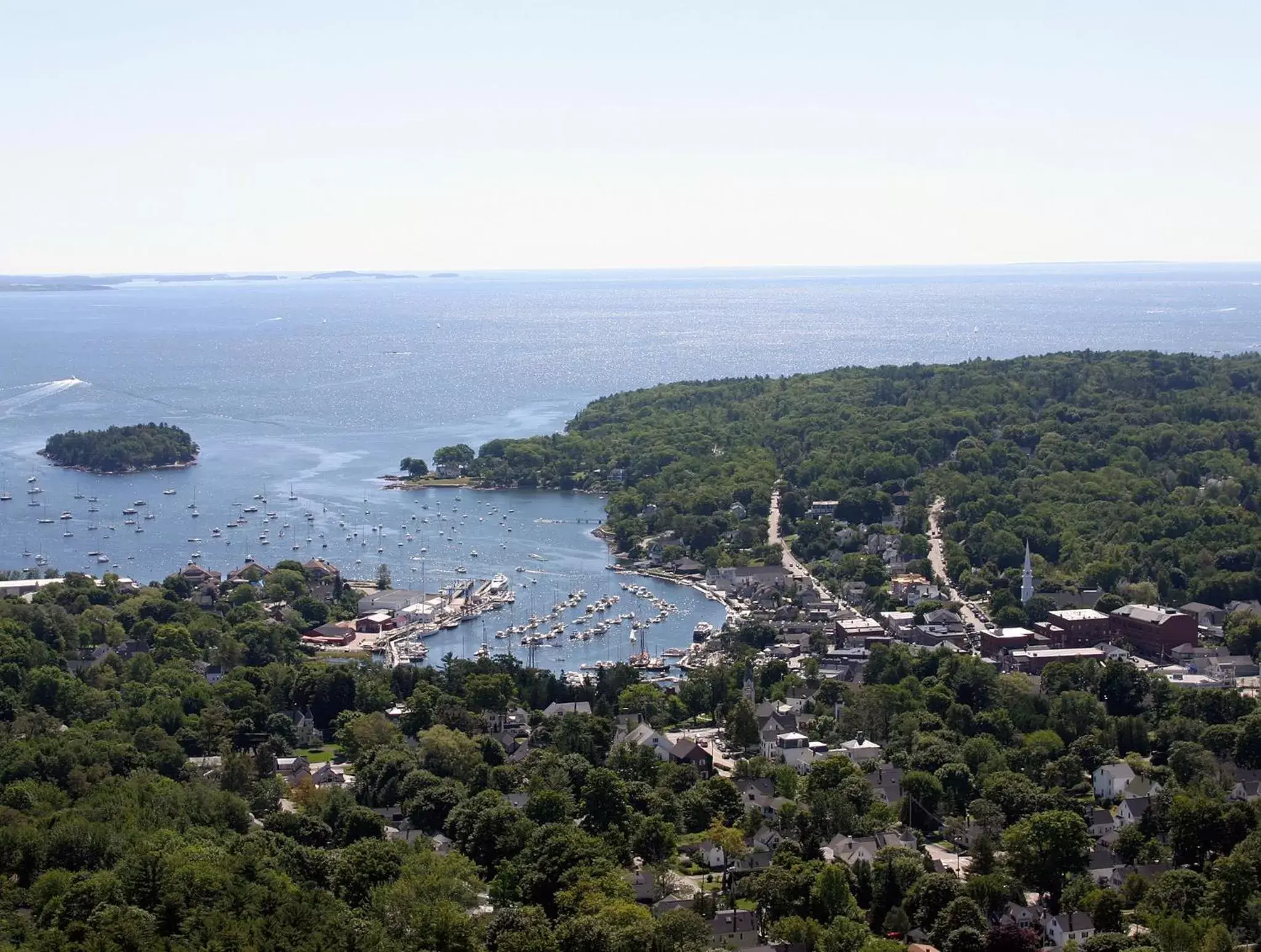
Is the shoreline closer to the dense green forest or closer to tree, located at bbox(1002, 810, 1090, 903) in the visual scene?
the dense green forest

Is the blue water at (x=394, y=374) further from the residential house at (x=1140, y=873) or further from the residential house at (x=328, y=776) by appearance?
the residential house at (x=1140, y=873)

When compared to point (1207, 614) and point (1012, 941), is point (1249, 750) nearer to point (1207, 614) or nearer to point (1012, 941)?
point (1012, 941)

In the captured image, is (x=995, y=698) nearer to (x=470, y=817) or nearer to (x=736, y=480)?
(x=470, y=817)

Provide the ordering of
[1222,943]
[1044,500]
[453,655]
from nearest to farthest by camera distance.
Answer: [1222,943]
[453,655]
[1044,500]

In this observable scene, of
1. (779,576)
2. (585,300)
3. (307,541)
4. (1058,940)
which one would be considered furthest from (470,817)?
(585,300)

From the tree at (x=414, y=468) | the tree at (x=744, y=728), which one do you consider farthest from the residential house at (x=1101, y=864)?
the tree at (x=414, y=468)

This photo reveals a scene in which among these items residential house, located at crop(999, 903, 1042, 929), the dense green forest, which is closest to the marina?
the dense green forest
